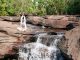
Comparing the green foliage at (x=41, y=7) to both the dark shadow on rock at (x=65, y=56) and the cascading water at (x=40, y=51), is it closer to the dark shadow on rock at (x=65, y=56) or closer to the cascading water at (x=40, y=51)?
the cascading water at (x=40, y=51)

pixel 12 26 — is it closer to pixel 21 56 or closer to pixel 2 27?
pixel 2 27

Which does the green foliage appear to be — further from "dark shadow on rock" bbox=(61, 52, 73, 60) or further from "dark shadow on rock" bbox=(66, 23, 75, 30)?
"dark shadow on rock" bbox=(61, 52, 73, 60)

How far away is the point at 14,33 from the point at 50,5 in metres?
6.42

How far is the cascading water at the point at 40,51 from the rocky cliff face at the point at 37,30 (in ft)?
1.57

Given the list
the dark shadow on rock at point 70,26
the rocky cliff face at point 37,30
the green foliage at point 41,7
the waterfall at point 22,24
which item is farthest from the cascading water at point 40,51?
the green foliage at point 41,7

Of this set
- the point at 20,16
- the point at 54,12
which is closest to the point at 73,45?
the point at 20,16

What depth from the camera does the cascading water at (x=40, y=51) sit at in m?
13.2

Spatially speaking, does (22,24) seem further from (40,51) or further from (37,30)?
(40,51)

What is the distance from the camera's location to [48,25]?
1706cm

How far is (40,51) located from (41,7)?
6.89m

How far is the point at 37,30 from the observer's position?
52.4 ft

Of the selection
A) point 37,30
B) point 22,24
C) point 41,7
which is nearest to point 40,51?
point 37,30

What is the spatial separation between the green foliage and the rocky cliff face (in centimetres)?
179

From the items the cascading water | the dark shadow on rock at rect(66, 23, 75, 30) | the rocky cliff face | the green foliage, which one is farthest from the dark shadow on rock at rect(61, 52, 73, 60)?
the green foliage
